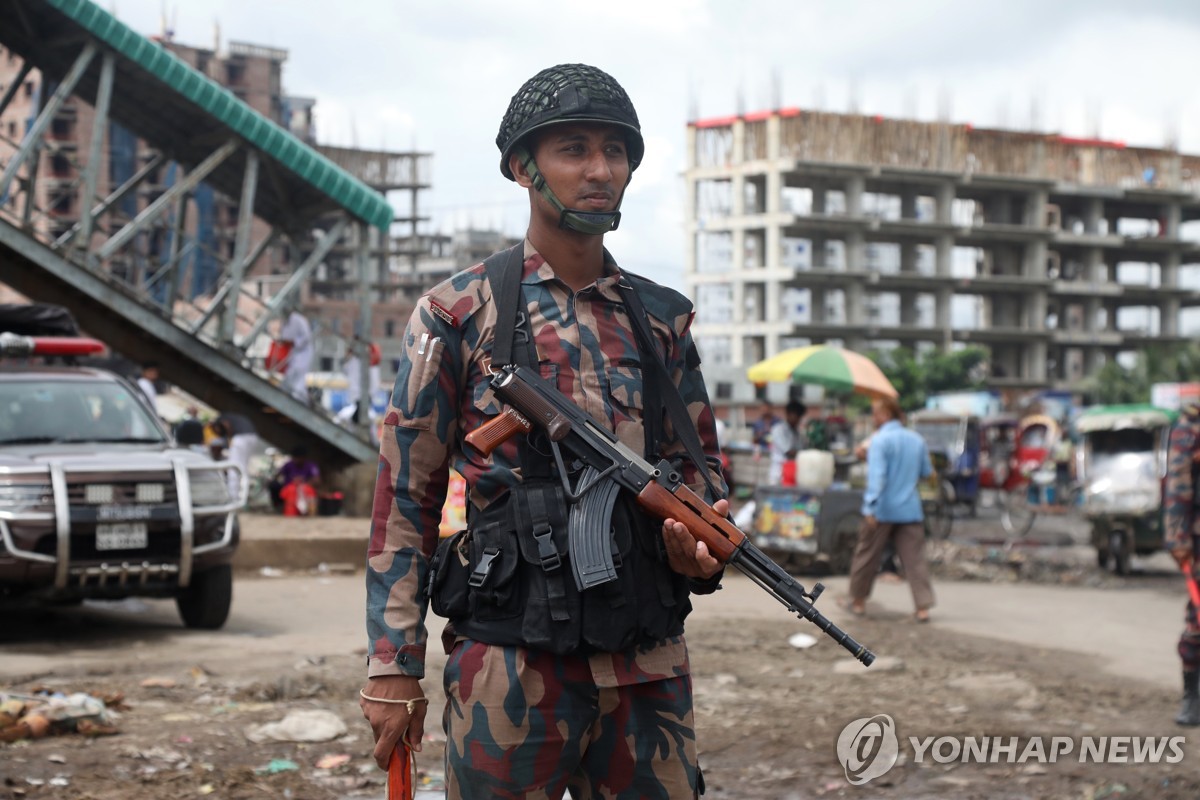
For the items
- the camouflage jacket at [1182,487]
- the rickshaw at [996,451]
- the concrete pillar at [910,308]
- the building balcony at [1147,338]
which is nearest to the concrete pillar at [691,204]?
the concrete pillar at [910,308]

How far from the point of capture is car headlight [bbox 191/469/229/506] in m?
9.11

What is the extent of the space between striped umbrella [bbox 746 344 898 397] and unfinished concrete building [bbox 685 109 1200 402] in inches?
2213

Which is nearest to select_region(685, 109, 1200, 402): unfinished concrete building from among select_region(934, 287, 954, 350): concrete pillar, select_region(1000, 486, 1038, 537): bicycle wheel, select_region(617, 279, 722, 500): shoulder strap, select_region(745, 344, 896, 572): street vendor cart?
select_region(934, 287, 954, 350): concrete pillar

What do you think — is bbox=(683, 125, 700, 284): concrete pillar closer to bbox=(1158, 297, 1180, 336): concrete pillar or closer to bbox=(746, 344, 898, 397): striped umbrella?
bbox=(1158, 297, 1180, 336): concrete pillar

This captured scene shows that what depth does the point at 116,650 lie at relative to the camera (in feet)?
28.5

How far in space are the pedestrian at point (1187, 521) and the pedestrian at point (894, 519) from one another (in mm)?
4100

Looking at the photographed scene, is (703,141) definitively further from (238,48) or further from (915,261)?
(238,48)

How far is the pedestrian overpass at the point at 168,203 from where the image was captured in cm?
1472

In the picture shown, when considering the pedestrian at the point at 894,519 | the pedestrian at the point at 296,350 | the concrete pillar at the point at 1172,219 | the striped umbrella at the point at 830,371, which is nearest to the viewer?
the pedestrian at the point at 894,519

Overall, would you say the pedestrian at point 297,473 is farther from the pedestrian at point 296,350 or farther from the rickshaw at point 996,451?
the rickshaw at point 996,451

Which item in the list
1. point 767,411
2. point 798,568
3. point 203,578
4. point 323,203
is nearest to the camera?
point 203,578

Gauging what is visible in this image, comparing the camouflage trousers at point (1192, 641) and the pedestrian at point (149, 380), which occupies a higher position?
the pedestrian at point (149, 380)

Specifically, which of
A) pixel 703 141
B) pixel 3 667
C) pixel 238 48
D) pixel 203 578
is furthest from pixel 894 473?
pixel 238 48

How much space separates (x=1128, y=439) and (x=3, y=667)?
20.8 metres
